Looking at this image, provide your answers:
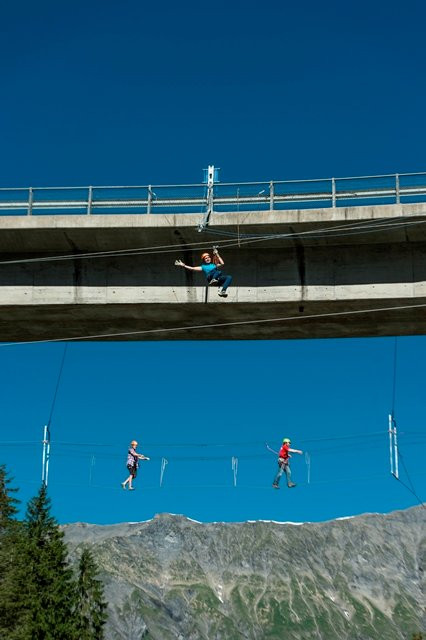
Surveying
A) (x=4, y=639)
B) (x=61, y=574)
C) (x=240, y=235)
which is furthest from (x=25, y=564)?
(x=240, y=235)

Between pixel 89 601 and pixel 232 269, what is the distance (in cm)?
7160

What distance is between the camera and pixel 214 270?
2227 cm

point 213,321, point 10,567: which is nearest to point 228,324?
point 213,321

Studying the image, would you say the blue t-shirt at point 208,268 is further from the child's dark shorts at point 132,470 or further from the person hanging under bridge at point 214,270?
the child's dark shorts at point 132,470

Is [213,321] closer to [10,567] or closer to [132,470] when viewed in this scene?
[132,470]

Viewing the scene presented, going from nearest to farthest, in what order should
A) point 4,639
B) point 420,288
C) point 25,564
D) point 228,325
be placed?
point 420,288
point 228,325
point 4,639
point 25,564

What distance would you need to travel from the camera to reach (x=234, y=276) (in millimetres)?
23484

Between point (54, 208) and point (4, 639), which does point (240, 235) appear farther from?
point (4, 639)

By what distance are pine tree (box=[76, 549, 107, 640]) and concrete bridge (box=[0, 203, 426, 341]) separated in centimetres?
5982

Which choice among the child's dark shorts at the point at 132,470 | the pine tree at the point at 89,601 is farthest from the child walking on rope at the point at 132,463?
the pine tree at the point at 89,601

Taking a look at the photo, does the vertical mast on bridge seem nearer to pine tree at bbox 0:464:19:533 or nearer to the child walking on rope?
the child walking on rope

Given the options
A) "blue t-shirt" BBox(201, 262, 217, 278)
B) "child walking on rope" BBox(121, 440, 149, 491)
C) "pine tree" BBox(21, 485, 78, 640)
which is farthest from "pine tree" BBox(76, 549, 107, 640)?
"blue t-shirt" BBox(201, 262, 217, 278)

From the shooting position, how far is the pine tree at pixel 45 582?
71125 mm

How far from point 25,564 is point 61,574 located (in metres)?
4.29
